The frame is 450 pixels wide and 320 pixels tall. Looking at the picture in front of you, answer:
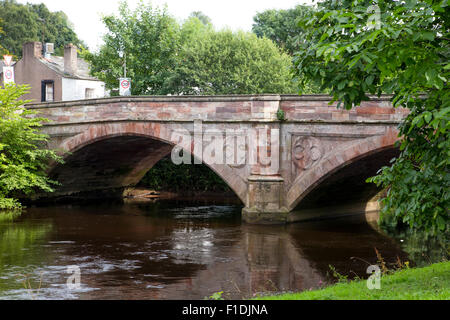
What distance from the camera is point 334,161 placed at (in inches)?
677

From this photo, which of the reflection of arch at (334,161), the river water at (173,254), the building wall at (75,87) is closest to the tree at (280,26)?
the building wall at (75,87)

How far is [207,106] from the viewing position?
19.1 metres

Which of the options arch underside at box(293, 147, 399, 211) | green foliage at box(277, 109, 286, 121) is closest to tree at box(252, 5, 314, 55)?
arch underside at box(293, 147, 399, 211)

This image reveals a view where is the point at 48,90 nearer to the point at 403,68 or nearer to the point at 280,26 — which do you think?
the point at 280,26

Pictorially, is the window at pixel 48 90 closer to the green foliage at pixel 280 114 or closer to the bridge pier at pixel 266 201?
the bridge pier at pixel 266 201

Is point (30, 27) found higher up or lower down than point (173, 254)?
higher up

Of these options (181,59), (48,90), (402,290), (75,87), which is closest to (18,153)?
(181,59)

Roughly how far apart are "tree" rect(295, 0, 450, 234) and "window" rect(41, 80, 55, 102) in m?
29.8

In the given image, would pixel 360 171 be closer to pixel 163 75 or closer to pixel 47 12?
pixel 163 75

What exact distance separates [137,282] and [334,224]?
9137mm

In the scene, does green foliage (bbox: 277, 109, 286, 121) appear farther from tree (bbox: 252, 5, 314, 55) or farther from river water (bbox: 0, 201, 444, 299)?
tree (bbox: 252, 5, 314, 55)

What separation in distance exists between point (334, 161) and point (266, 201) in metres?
2.41

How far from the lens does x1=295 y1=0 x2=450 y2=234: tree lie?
685 cm
